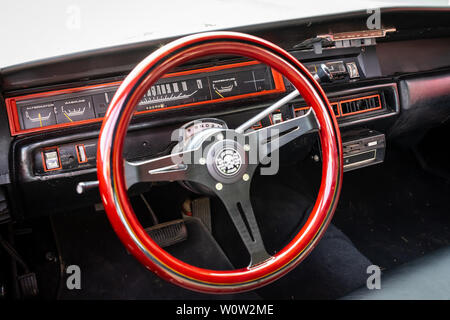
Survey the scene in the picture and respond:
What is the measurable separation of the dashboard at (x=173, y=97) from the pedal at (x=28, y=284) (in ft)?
1.42

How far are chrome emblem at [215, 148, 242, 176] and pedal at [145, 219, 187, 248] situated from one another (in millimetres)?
870

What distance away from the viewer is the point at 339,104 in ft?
4.94

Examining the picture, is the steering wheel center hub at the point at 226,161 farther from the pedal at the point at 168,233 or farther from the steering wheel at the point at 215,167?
the pedal at the point at 168,233

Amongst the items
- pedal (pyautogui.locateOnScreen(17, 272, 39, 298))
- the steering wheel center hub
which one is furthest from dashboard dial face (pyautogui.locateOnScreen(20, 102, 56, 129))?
pedal (pyautogui.locateOnScreen(17, 272, 39, 298))

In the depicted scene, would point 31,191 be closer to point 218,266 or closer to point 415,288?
point 218,266

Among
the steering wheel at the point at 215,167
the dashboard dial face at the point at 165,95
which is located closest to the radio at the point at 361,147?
the dashboard dial face at the point at 165,95

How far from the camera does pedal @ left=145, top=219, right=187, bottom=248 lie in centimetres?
171

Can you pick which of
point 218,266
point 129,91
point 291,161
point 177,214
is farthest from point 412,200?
point 129,91

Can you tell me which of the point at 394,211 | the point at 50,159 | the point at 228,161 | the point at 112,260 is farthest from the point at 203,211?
the point at 394,211

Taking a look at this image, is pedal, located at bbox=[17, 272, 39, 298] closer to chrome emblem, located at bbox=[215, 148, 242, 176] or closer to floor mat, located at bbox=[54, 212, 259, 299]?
floor mat, located at bbox=[54, 212, 259, 299]

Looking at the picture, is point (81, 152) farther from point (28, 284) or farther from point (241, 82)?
point (28, 284)

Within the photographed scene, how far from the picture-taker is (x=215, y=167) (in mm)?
928

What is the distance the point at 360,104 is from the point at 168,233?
1.00 m

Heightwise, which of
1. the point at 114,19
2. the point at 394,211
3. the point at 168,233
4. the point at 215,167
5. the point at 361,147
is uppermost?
the point at 114,19
